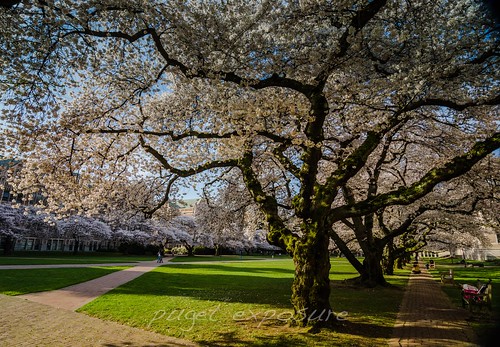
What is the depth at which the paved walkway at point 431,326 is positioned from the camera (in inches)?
273

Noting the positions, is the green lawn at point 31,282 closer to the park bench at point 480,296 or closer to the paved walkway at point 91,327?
the paved walkway at point 91,327

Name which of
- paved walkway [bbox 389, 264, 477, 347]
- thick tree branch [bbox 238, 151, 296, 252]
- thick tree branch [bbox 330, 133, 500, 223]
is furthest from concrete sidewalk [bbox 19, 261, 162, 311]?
paved walkway [bbox 389, 264, 477, 347]

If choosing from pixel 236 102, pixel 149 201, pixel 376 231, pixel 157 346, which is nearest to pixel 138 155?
pixel 149 201

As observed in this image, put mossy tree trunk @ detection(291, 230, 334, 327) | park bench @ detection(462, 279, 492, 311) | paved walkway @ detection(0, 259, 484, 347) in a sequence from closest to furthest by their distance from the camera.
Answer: paved walkway @ detection(0, 259, 484, 347) < mossy tree trunk @ detection(291, 230, 334, 327) < park bench @ detection(462, 279, 492, 311)

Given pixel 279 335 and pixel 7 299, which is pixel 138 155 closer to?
pixel 7 299

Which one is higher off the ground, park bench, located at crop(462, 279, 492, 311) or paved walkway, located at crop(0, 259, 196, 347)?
park bench, located at crop(462, 279, 492, 311)

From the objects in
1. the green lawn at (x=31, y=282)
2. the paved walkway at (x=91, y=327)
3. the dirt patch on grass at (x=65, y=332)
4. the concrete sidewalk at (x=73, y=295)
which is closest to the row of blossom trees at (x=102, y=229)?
the green lawn at (x=31, y=282)

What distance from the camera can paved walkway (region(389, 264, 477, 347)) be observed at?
695 cm

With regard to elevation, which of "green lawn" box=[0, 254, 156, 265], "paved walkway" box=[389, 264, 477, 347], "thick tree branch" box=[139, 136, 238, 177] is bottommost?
"green lawn" box=[0, 254, 156, 265]

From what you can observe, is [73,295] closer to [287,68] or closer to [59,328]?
[59,328]

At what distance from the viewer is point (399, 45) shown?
8.41 metres

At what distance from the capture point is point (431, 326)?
8406mm

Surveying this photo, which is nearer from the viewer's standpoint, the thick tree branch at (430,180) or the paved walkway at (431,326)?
the thick tree branch at (430,180)

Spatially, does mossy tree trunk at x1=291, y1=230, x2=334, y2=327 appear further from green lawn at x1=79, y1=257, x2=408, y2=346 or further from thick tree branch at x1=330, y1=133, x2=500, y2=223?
thick tree branch at x1=330, y1=133, x2=500, y2=223
